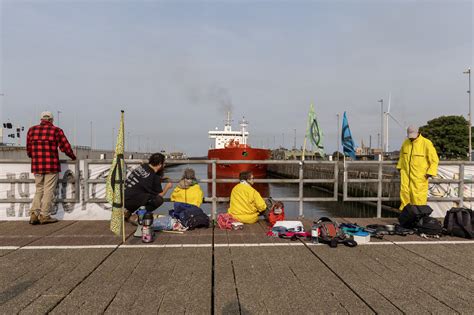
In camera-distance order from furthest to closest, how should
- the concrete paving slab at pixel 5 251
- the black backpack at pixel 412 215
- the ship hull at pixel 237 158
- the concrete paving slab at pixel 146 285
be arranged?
the ship hull at pixel 237 158 → the black backpack at pixel 412 215 → the concrete paving slab at pixel 5 251 → the concrete paving slab at pixel 146 285

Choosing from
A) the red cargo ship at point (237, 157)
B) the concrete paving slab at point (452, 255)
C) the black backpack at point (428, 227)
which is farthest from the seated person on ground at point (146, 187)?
the red cargo ship at point (237, 157)

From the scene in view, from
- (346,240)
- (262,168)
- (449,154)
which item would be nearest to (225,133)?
(262,168)

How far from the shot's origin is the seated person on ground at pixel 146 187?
6.10 meters

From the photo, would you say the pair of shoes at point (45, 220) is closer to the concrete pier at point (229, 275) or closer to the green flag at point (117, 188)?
the concrete pier at point (229, 275)

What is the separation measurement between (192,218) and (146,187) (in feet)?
→ 3.59

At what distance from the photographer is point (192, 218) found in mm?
6363

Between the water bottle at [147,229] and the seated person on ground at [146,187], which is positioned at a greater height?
the seated person on ground at [146,187]

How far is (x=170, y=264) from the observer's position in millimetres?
4336

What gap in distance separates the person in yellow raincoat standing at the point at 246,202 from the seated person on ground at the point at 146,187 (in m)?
→ 1.55

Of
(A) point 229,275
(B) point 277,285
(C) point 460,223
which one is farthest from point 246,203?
(C) point 460,223

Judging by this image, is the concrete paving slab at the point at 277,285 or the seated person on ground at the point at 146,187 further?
the seated person on ground at the point at 146,187

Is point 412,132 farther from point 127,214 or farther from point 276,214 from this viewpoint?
point 127,214

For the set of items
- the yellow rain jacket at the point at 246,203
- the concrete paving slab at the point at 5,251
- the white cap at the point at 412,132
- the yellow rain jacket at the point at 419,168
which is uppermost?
the white cap at the point at 412,132

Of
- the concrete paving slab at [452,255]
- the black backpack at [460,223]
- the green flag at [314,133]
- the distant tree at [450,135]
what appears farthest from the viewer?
the distant tree at [450,135]
